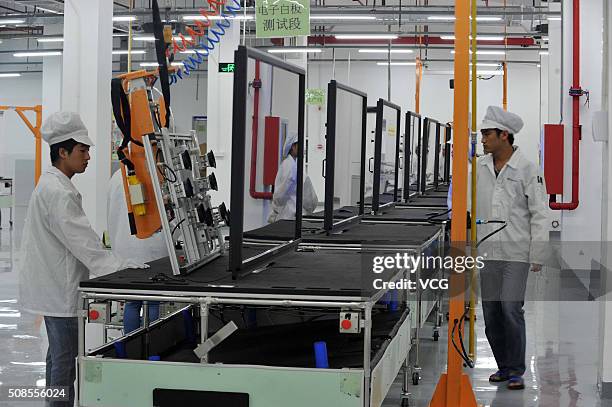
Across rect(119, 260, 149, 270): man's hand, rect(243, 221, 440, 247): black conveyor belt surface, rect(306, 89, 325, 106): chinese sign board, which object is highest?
rect(306, 89, 325, 106): chinese sign board

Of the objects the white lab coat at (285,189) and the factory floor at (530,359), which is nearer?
the white lab coat at (285,189)

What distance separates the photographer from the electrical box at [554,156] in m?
7.92

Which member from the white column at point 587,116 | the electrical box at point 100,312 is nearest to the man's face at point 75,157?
the electrical box at point 100,312

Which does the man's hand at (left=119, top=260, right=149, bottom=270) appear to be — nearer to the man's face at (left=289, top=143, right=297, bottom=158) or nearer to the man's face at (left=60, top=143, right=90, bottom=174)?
the man's face at (left=60, top=143, right=90, bottom=174)

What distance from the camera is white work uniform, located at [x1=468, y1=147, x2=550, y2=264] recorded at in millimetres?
5355

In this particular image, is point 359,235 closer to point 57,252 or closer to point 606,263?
point 606,263

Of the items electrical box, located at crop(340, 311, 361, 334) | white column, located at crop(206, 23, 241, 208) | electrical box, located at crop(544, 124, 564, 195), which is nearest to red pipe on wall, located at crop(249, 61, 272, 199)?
electrical box, located at crop(340, 311, 361, 334)

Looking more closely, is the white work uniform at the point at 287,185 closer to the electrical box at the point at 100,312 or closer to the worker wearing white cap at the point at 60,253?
the worker wearing white cap at the point at 60,253

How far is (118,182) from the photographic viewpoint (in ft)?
16.8

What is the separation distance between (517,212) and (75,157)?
282cm

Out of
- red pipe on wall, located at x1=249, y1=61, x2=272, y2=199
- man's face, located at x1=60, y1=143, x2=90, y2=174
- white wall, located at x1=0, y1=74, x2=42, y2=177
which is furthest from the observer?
white wall, located at x1=0, y1=74, x2=42, y2=177

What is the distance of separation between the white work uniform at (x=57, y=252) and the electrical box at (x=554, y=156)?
5.22m

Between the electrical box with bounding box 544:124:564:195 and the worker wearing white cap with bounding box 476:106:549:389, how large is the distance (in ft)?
8.31

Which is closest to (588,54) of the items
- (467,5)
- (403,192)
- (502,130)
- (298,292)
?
(403,192)
